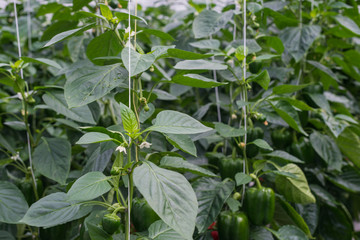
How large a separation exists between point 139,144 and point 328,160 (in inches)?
37.7

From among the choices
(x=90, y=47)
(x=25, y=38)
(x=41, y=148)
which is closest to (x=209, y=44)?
(x=90, y=47)

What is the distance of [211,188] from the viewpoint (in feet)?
3.61

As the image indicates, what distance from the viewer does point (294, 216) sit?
1212 millimetres

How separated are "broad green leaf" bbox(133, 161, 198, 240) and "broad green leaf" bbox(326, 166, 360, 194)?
1046 mm

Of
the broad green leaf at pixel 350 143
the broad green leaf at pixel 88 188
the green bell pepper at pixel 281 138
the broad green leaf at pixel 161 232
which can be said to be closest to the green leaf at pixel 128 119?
the broad green leaf at pixel 88 188

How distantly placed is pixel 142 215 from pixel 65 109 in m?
0.41

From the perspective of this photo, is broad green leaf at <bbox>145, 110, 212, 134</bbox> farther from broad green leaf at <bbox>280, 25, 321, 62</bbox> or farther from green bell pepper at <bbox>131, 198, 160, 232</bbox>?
broad green leaf at <bbox>280, 25, 321, 62</bbox>

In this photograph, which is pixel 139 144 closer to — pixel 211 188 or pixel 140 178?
pixel 140 178

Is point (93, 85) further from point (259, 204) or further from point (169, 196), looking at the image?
point (259, 204)

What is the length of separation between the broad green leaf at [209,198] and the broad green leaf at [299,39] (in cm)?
63

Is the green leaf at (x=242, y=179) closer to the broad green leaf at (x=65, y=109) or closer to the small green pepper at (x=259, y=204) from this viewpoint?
the small green pepper at (x=259, y=204)

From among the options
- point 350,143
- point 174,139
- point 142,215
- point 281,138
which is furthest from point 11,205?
point 350,143

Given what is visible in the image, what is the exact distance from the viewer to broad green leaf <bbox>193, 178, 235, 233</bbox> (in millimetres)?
1030

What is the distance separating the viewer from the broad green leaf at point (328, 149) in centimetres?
148
